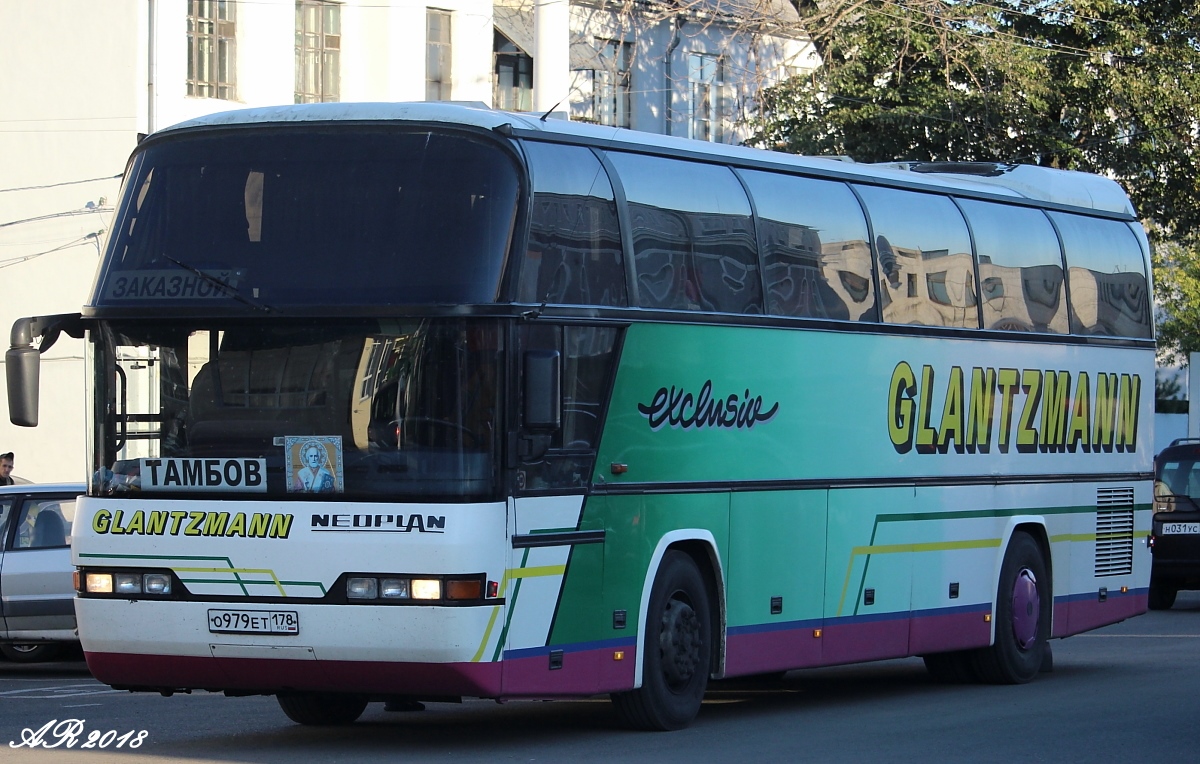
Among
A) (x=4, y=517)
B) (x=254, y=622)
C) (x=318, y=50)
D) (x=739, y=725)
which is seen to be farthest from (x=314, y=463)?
(x=318, y=50)

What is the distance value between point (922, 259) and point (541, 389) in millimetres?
4937

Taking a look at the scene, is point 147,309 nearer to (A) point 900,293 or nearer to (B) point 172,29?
(A) point 900,293

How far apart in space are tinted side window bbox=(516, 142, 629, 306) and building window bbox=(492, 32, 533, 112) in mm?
25071

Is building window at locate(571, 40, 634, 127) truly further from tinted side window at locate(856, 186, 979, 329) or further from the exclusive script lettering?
the exclusive script lettering

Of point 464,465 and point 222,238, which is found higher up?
point 222,238

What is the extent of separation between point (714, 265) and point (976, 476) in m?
3.77

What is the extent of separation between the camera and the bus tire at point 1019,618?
1493 cm

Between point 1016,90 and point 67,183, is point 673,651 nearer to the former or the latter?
point 1016,90

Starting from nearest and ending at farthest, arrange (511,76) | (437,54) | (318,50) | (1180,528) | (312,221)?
(312,221) < (1180,528) < (318,50) < (437,54) < (511,76)

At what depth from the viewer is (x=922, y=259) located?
14.1m

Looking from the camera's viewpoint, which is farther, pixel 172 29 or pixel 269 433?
pixel 172 29

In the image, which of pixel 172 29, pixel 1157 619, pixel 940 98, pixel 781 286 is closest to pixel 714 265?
pixel 781 286

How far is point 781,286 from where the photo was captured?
1241cm

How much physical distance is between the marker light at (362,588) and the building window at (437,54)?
25.1m
